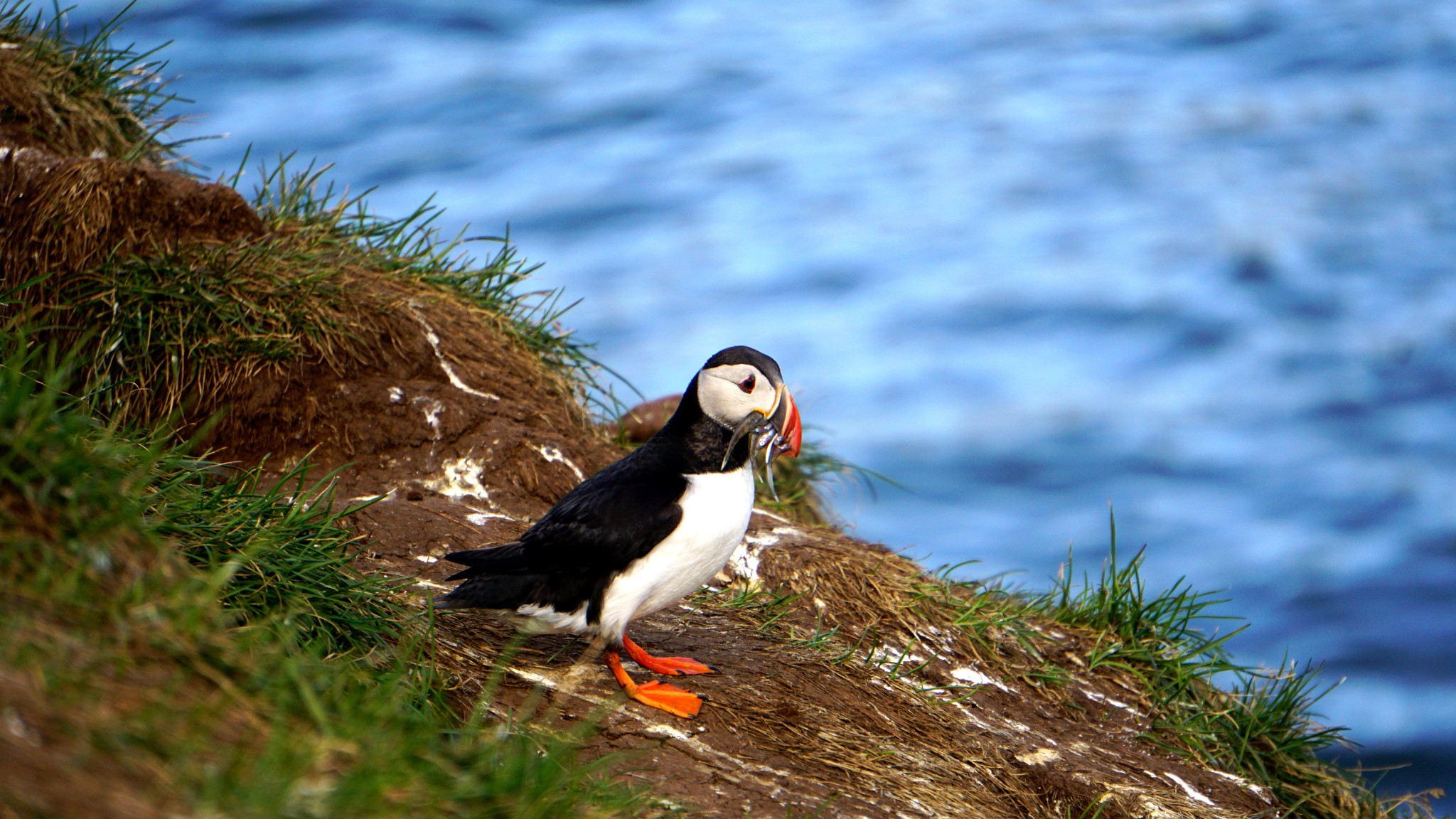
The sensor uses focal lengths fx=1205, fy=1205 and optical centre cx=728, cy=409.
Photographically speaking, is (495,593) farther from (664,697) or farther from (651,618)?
(651,618)

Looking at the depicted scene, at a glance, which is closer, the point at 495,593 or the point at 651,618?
the point at 495,593

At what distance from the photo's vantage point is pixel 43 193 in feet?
15.1

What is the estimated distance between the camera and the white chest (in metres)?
3.65

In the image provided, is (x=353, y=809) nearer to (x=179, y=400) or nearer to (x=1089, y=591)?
(x=179, y=400)

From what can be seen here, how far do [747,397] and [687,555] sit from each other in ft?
1.81

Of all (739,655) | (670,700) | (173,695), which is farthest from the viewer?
(739,655)

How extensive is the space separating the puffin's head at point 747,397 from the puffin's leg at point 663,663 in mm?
718

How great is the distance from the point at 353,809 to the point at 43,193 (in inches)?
139

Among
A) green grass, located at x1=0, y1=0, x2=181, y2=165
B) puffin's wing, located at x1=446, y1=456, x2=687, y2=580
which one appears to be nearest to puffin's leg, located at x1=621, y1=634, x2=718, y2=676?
puffin's wing, located at x1=446, y1=456, x2=687, y2=580

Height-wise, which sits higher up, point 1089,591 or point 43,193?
point 1089,591

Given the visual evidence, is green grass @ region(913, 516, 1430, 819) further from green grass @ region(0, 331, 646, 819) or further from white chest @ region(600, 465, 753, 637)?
green grass @ region(0, 331, 646, 819)

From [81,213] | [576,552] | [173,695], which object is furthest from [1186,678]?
[81,213]

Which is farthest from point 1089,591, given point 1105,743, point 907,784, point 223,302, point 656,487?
point 223,302

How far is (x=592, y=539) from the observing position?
365 centimetres
